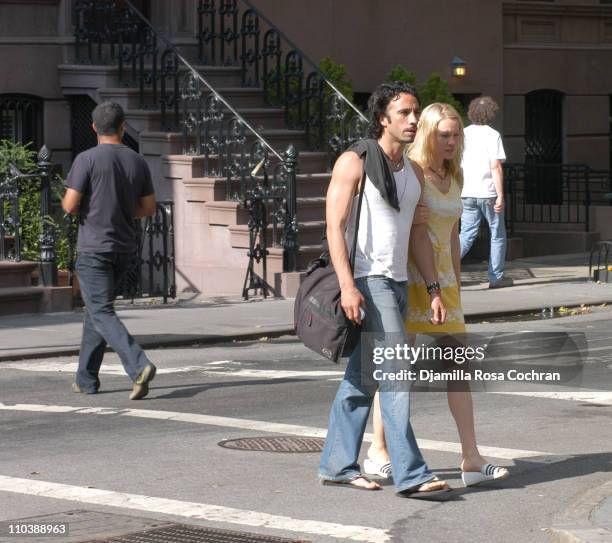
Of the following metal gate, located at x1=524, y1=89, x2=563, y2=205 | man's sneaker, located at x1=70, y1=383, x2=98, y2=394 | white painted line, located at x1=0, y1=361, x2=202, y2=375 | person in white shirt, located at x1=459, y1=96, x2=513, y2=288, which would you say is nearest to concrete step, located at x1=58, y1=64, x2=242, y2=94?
person in white shirt, located at x1=459, y1=96, x2=513, y2=288

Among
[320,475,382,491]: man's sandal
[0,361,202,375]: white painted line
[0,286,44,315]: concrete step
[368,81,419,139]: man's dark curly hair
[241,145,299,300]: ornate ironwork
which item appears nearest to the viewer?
[368,81,419,139]: man's dark curly hair

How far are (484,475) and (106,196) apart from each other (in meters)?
3.98

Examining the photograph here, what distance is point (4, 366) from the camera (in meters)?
12.1

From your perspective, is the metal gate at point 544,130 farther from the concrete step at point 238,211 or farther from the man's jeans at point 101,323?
the man's jeans at point 101,323

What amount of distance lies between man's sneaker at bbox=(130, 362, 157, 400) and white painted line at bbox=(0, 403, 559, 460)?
0.36 metres

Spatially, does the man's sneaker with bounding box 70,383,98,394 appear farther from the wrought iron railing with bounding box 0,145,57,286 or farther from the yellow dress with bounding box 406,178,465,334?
the wrought iron railing with bounding box 0,145,57,286

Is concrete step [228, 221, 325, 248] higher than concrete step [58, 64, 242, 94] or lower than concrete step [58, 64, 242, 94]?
lower

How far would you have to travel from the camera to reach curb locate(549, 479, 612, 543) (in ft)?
20.8

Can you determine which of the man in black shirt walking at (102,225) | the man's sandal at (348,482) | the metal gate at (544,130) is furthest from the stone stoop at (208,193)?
the man's sandal at (348,482)

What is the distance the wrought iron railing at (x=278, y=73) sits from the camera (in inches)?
743

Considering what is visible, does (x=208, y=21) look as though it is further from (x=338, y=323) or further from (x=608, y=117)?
(x=338, y=323)

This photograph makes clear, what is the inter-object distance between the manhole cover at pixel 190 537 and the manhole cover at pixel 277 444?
5.84 feet

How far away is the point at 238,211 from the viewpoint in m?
17.0

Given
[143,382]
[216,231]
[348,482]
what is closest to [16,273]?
[216,231]
